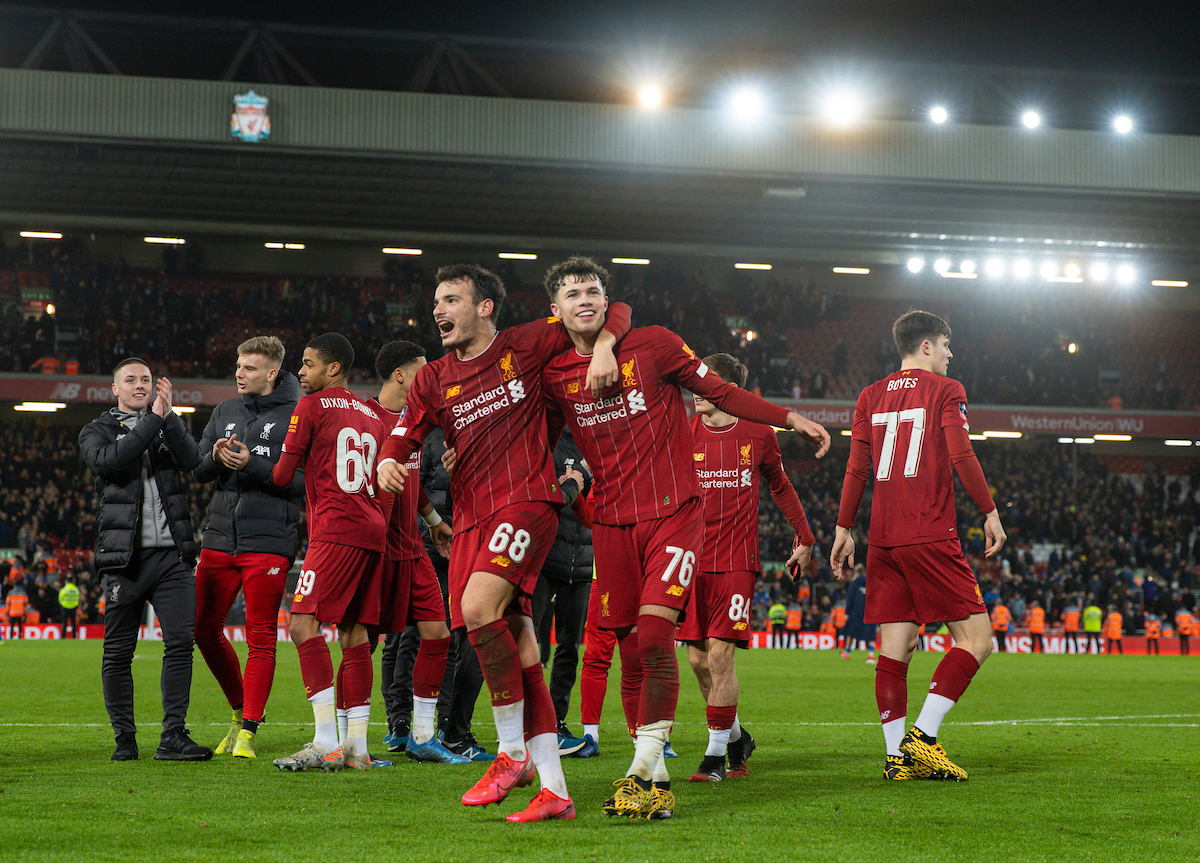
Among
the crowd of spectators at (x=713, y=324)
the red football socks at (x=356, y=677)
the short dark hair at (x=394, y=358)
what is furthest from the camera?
the crowd of spectators at (x=713, y=324)

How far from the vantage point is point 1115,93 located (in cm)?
2653

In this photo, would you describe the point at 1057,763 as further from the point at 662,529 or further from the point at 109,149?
the point at 109,149

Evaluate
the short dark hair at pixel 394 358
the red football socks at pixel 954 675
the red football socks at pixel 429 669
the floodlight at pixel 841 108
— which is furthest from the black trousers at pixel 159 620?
the floodlight at pixel 841 108

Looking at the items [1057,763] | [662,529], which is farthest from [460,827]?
[1057,763]

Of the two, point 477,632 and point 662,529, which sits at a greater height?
point 662,529

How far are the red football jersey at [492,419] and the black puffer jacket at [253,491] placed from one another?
5.66 feet

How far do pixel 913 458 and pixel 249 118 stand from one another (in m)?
19.6

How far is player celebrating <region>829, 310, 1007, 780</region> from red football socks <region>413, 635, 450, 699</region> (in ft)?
6.91

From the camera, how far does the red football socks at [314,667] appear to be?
5547mm

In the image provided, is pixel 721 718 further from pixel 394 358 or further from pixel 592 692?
pixel 394 358

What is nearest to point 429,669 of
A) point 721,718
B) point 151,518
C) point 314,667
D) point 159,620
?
point 314,667

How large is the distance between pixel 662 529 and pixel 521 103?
2035cm

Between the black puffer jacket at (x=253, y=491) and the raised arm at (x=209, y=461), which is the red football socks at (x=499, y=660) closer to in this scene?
the black puffer jacket at (x=253, y=491)

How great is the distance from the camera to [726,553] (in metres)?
5.83
